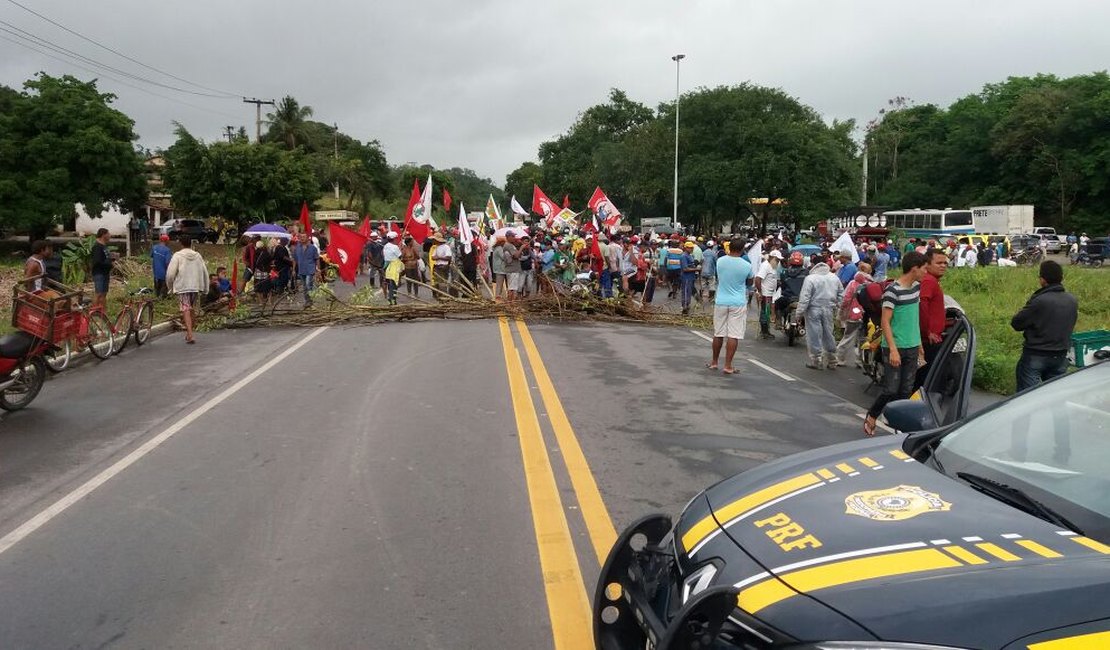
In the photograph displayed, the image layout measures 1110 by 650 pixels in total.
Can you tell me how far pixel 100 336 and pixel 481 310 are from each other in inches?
294

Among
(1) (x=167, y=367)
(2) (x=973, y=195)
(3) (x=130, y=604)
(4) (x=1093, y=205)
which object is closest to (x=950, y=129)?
(2) (x=973, y=195)

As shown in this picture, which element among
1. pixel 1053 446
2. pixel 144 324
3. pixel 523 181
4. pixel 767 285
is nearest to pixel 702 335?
pixel 767 285

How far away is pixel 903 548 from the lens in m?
2.54

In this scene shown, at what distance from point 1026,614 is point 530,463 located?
4.56 metres

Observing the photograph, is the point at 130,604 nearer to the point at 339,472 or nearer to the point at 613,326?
the point at 339,472

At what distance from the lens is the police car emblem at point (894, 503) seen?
109 inches

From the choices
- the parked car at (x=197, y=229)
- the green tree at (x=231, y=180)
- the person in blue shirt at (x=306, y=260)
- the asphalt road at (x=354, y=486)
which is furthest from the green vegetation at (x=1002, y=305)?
the parked car at (x=197, y=229)

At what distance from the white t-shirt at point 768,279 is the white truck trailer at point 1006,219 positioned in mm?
45318

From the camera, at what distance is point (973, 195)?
68125 mm

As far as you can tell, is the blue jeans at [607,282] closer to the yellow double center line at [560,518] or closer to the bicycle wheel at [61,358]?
the yellow double center line at [560,518]

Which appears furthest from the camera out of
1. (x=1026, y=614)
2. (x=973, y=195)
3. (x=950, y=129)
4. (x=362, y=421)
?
(x=950, y=129)

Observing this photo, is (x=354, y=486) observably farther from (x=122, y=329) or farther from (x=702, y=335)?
(x=702, y=335)

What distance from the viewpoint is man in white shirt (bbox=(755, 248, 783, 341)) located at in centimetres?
1448

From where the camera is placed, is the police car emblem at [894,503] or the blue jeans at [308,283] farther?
the blue jeans at [308,283]
